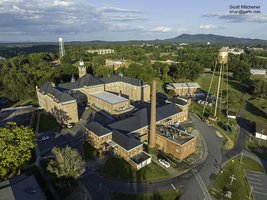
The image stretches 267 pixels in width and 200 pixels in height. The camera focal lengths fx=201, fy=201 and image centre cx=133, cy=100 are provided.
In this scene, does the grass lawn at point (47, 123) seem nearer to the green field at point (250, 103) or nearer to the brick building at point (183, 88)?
the brick building at point (183, 88)

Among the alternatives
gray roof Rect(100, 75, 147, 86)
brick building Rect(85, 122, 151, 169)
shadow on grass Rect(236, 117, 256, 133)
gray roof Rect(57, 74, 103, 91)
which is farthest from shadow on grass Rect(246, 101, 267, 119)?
gray roof Rect(57, 74, 103, 91)

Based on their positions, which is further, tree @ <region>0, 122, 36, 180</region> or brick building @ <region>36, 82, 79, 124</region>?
brick building @ <region>36, 82, 79, 124</region>

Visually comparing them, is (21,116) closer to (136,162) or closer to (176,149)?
(136,162)

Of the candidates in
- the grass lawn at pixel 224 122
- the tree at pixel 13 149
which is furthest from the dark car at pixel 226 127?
the tree at pixel 13 149

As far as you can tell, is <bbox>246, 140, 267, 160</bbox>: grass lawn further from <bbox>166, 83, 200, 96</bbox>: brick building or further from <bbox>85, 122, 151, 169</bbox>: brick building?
<bbox>166, 83, 200, 96</bbox>: brick building

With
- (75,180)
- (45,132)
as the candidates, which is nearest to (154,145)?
(75,180)

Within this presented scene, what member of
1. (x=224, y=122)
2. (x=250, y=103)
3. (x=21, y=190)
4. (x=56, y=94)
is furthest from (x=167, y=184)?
(x=250, y=103)
